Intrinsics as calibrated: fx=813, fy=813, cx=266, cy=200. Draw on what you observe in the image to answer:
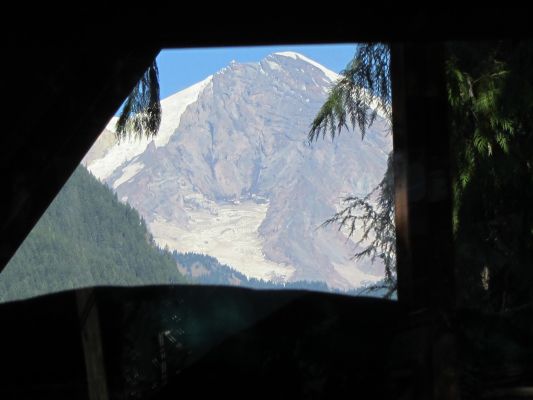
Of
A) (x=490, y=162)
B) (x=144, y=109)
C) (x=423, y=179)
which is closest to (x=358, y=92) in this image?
(x=490, y=162)

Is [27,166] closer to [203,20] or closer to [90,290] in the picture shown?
[90,290]

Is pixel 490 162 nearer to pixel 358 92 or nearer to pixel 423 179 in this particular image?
pixel 358 92

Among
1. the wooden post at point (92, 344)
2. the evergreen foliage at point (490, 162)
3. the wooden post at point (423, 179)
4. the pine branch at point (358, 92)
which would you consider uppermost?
the pine branch at point (358, 92)

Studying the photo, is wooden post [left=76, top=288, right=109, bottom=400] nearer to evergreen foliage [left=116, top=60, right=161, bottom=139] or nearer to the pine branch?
evergreen foliage [left=116, top=60, right=161, bottom=139]

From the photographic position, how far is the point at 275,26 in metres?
Answer: 2.12

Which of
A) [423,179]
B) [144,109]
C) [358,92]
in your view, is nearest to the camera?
[423,179]

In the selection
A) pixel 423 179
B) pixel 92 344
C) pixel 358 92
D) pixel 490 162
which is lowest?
pixel 92 344

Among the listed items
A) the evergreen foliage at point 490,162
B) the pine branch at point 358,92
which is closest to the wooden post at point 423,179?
the evergreen foliage at point 490,162

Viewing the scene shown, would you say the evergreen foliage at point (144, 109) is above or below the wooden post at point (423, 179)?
above

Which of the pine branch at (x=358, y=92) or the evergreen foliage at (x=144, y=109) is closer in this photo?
the evergreen foliage at (x=144, y=109)

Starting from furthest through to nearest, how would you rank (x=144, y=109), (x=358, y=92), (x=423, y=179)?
(x=358, y=92) → (x=144, y=109) → (x=423, y=179)

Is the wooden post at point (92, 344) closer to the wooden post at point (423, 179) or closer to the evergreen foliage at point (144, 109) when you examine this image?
the wooden post at point (423, 179)

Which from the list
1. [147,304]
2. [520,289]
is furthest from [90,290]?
[520,289]

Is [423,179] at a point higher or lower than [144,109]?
lower
